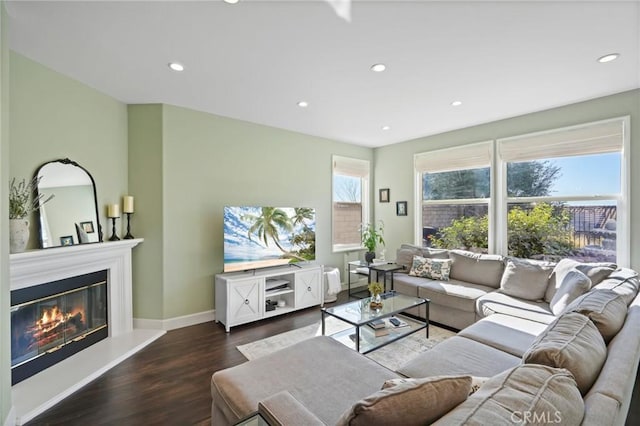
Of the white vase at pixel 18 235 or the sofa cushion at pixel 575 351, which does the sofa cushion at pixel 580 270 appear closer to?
the sofa cushion at pixel 575 351

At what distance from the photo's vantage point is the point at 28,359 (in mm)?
2303

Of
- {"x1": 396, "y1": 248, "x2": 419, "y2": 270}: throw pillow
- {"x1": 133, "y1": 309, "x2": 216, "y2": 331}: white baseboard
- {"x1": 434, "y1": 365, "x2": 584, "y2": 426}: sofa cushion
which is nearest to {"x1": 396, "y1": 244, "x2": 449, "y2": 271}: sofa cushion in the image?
{"x1": 396, "y1": 248, "x2": 419, "y2": 270}: throw pillow

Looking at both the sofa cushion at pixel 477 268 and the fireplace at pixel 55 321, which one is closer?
the fireplace at pixel 55 321

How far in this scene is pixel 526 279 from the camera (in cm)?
309

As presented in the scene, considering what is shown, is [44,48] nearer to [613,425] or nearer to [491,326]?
[613,425]

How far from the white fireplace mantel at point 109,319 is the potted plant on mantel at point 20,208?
0.34ft

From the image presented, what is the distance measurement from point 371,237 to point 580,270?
108 inches

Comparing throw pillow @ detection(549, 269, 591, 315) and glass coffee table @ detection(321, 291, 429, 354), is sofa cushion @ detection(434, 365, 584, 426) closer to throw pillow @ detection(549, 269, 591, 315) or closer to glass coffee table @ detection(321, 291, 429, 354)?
glass coffee table @ detection(321, 291, 429, 354)

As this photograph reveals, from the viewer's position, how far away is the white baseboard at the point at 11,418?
1730 mm

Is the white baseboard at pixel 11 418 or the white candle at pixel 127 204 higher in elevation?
the white candle at pixel 127 204

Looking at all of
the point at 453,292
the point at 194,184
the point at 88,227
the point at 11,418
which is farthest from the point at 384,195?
the point at 11,418

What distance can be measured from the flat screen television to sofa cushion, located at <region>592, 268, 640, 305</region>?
10.4 ft

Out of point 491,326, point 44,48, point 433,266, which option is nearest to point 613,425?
point 491,326

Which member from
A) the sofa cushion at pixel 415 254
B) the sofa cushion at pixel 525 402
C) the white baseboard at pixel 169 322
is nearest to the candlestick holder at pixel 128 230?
the white baseboard at pixel 169 322
